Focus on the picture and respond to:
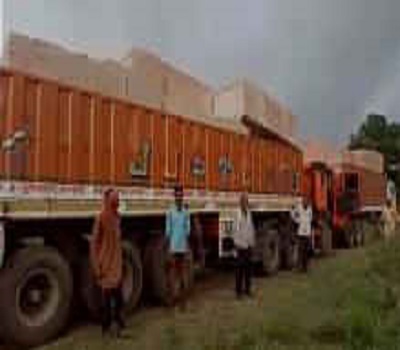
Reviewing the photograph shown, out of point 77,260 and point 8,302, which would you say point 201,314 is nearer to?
point 77,260

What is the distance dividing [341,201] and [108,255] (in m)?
13.6

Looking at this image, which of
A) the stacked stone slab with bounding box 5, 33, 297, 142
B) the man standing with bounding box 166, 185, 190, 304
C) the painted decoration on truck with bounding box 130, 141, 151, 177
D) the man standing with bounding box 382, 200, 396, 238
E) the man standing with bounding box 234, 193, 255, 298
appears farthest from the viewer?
the man standing with bounding box 382, 200, 396, 238

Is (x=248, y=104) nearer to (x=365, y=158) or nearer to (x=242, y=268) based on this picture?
(x=242, y=268)

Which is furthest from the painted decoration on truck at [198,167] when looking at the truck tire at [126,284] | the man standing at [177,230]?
the truck tire at [126,284]

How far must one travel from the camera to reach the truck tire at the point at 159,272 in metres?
9.08

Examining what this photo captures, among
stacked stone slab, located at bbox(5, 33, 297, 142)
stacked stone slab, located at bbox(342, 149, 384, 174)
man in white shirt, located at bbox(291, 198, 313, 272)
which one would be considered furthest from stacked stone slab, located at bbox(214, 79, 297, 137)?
stacked stone slab, located at bbox(342, 149, 384, 174)

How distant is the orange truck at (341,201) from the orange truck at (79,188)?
21.0 feet

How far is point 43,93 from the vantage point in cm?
706

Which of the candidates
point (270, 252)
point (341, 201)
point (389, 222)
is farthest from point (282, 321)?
point (389, 222)

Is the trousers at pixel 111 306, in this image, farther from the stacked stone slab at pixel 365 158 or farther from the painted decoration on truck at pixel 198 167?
the stacked stone slab at pixel 365 158

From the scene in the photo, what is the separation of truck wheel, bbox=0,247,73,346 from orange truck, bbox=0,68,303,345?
0.01m

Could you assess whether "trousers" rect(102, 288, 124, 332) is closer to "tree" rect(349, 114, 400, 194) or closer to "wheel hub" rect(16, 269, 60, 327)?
"wheel hub" rect(16, 269, 60, 327)

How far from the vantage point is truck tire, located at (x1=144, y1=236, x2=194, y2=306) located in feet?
29.8

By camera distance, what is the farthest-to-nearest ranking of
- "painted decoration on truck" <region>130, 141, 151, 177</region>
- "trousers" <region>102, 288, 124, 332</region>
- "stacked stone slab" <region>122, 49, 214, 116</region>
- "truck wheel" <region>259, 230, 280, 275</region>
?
"truck wheel" <region>259, 230, 280, 275</region>, "stacked stone slab" <region>122, 49, 214, 116</region>, "painted decoration on truck" <region>130, 141, 151, 177</region>, "trousers" <region>102, 288, 124, 332</region>
